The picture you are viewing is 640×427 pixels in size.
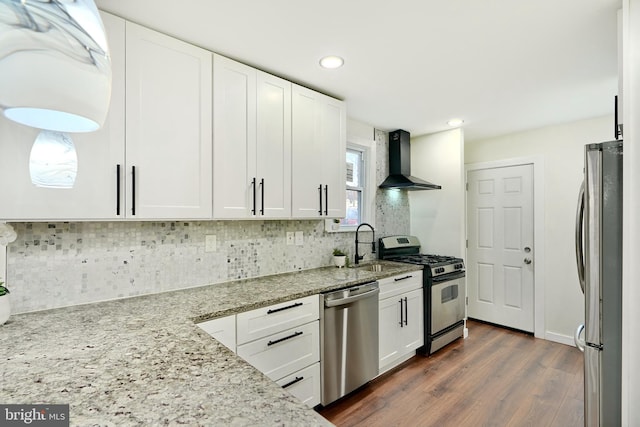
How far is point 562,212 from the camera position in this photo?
3.47 meters

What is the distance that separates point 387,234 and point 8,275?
10.7ft

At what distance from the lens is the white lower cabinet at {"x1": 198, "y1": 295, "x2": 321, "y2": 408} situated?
1.73 meters

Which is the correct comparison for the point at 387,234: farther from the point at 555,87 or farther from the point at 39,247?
the point at 39,247

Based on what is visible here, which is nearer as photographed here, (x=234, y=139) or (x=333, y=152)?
(x=234, y=139)

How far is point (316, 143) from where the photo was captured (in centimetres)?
256

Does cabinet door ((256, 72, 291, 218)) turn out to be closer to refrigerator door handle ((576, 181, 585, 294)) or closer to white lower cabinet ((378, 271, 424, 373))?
white lower cabinet ((378, 271, 424, 373))

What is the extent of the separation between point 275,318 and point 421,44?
191cm

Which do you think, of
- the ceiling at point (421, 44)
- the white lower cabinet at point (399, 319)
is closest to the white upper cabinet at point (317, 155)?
the ceiling at point (421, 44)

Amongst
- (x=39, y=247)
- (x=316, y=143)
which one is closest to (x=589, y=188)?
(x=316, y=143)

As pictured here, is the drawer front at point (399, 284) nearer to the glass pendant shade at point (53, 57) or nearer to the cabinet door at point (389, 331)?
the cabinet door at point (389, 331)

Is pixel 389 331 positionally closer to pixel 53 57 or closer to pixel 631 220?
pixel 631 220

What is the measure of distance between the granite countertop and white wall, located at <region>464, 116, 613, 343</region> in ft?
11.9

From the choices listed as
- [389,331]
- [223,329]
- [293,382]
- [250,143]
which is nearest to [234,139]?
[250,143]

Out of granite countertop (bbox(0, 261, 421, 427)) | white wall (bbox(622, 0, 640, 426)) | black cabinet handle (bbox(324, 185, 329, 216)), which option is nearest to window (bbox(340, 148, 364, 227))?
black cabinet handle (bbox(324, 185, 329, 216))
